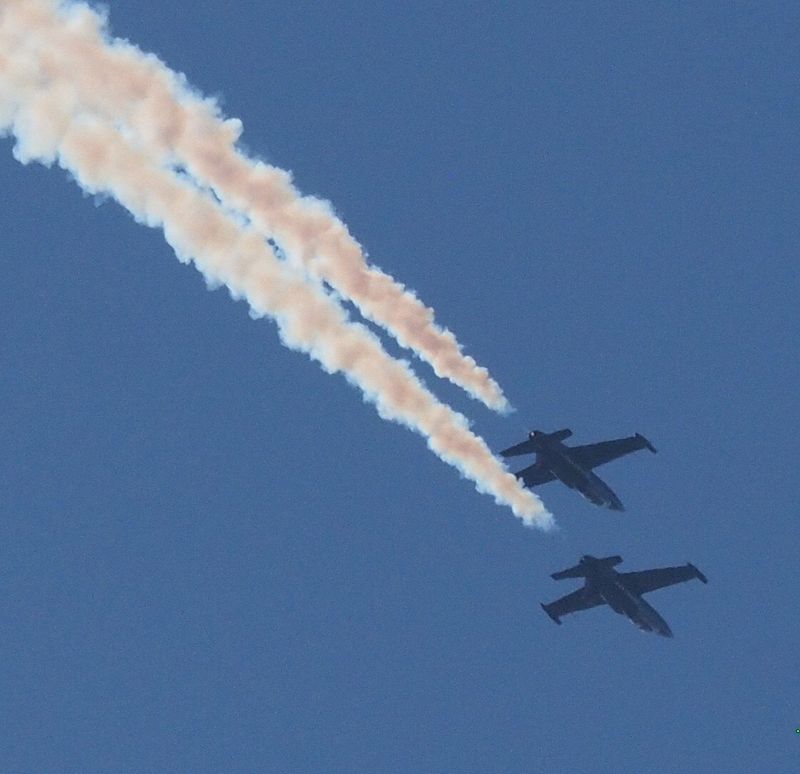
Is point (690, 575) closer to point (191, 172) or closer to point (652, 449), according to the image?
point (652, 449)

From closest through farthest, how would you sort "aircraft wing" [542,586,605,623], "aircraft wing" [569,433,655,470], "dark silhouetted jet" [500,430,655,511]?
1. "dark silhouetted jet" [500,430,655,511]
2. "aircraft wing" [569,433,655,470]
3. "aircraft wing" [542,586,605,623]

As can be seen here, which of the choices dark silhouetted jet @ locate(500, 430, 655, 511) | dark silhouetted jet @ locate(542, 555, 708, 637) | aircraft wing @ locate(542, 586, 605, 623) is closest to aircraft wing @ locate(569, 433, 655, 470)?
dark silhouetted jet @ locate(500, 430, 655, 511)

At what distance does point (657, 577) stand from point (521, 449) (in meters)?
9.94

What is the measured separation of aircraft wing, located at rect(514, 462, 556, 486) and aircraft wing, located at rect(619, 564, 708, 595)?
5209 millimetres

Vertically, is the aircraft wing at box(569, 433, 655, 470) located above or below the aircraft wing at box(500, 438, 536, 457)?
above

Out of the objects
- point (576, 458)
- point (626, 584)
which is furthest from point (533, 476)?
point (626, 584)

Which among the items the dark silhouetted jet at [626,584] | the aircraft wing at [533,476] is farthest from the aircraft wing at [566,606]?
the aircraft wing at [533,476]

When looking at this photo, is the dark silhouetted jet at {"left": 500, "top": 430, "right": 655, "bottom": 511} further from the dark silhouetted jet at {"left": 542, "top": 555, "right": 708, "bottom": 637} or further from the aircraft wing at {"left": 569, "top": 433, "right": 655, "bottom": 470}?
the dark silhouetted jet at {"left": 542, "top": 555, "right": 708, "bottom": 637}

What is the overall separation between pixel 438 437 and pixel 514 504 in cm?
553

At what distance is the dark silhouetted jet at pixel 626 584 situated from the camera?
74.4 metres

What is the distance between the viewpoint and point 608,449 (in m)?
74.5

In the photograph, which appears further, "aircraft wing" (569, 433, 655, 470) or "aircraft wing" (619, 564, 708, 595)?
"aircraft wing" (619, 564, 708, 595)

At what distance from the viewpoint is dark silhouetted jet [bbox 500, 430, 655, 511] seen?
71.5 m

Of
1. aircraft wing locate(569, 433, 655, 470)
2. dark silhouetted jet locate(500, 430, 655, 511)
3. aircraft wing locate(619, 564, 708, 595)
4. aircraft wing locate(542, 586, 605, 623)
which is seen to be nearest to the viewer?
dark silhouetted jet locate(500, 430, 655, 511)
